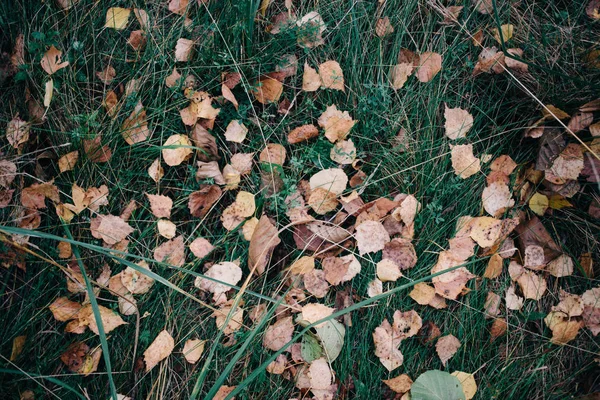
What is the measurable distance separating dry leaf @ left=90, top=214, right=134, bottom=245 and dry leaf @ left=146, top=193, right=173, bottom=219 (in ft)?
0.36

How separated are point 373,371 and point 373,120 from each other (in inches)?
36.7

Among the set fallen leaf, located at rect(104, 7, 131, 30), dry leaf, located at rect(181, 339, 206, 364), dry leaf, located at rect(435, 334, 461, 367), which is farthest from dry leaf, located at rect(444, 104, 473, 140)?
fallen leaf, located at rect(104, 7, 131, 30)

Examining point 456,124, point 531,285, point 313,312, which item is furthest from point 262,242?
point 531,285

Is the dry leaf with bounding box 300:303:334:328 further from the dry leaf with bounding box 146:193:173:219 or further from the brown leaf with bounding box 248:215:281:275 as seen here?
the dry leaf with bounding box 146:193:173:219

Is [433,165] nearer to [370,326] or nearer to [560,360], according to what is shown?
[370,326]

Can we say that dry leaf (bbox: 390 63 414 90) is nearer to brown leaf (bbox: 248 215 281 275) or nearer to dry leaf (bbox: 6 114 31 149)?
brown leaf (bbox: 248 215 281 275)

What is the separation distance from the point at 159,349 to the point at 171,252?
34cm

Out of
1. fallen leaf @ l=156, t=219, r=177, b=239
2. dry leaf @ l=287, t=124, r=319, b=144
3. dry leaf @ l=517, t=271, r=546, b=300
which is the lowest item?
dry leaf @ l=517, t=271, r=546, b=300

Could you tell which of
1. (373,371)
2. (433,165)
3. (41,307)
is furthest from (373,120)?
(41,307)

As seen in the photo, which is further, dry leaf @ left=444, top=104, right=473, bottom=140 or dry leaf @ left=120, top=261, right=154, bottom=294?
dry leaf @ left=444, top=104, right=473, bottom=140

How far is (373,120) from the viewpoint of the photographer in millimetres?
1806

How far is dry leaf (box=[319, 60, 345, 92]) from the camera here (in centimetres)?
179

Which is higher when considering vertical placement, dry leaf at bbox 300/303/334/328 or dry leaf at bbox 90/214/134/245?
dry leaf at bbox 90/214/134/245

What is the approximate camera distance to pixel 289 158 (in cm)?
181
